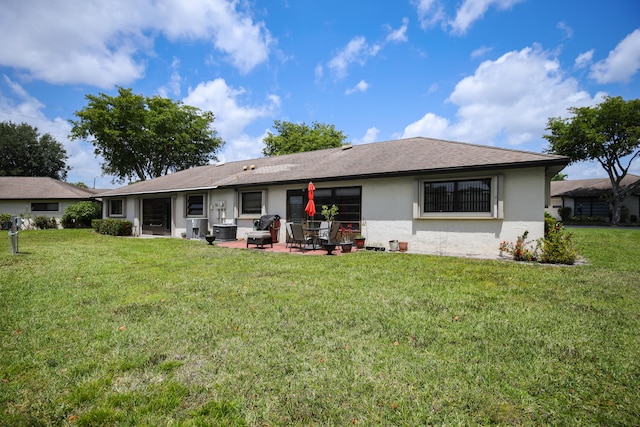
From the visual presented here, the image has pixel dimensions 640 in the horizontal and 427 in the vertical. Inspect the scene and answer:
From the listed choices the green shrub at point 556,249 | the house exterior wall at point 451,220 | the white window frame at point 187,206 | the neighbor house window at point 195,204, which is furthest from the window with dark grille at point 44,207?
the green shrub at point 556,249

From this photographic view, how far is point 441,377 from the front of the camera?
105 inches

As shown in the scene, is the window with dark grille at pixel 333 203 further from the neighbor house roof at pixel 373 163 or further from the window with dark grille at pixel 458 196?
the window with dark grille at pixel 458 196

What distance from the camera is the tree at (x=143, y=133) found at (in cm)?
3178

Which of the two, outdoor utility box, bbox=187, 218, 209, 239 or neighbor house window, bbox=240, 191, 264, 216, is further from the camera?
outdoor utility box, bbox=187, 218, 209, 239

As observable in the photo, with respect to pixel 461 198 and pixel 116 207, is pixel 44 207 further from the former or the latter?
pixel 461 198

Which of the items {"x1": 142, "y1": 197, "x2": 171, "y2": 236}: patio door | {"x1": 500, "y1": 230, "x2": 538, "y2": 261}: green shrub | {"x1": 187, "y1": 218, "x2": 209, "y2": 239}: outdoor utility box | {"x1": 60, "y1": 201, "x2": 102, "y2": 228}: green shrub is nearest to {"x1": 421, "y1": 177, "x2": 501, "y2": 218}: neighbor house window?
{"x1": 500, "y1": 230, "x2": 538, "y2": 261}: green shrub

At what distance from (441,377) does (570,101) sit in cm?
3756

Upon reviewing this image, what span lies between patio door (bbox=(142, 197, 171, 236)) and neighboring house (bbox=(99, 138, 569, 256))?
1.17 meters

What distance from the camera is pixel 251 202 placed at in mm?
15727

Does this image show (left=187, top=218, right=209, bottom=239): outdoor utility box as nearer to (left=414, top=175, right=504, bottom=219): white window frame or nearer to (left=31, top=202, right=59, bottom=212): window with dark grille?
(left=414, top=175, right=504, bottom=219): white window frame

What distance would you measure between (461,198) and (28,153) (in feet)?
190

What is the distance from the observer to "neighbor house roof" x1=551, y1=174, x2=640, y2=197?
104 feet

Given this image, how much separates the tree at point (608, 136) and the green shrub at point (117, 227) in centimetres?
3835

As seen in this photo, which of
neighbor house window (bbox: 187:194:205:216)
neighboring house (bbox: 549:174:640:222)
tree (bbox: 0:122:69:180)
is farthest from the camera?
tree (bbox: 0:122:69:180)
